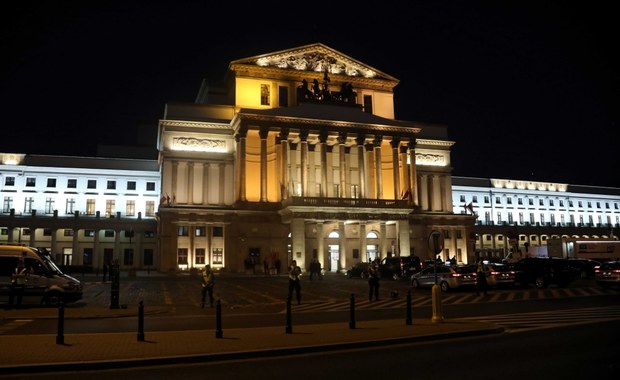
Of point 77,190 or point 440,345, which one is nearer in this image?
point 440,345

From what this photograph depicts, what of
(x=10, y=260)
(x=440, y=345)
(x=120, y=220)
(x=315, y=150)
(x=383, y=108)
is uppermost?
(x=383, y=108)

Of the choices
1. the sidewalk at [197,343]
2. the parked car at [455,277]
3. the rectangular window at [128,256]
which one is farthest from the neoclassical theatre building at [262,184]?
the sidewalk at [197,343]

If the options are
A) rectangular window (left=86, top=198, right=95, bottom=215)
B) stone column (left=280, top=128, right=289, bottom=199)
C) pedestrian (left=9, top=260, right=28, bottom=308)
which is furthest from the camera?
rectangular window (left=86, top=198, right=95, bottom=215)

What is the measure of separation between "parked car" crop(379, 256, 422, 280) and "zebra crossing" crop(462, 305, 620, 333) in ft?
83.6

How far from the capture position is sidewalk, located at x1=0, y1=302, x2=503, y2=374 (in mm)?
12047

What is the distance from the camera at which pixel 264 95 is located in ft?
242

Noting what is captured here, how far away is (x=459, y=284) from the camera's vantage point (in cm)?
3444

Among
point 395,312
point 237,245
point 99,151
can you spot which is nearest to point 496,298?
point 395,312

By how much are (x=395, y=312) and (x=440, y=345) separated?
851 centimetres

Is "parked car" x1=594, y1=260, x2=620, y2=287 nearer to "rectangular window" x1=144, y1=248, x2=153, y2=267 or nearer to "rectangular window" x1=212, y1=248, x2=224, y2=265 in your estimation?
"rectangular window" x1=212, y1=248, x2=224, y2=265

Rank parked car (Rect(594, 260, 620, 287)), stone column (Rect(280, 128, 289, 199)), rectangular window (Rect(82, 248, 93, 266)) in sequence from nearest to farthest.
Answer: parked car (Rect(594, 260, 620, 287))
stone column (Rect(280, 128, 289, 199))
rectangular window (Rect(82, 248, 93, 266))

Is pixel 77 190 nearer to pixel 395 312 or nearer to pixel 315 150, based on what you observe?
pixel 315 150

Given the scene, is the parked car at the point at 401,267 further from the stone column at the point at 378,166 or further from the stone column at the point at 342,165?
the stone column at the point at 342,165

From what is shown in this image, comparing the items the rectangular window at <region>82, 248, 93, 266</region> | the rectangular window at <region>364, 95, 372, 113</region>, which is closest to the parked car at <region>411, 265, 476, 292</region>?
the rectangular window at <region>364, 95, 372, 113</region>
